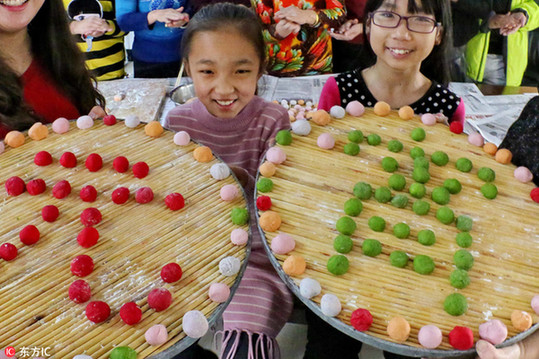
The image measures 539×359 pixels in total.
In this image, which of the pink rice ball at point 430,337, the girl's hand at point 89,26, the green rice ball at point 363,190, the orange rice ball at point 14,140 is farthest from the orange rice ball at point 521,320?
the girl's hand at point 89,26

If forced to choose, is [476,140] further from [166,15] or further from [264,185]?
[166,15]

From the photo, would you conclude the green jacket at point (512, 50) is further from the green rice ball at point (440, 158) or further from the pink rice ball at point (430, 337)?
the pink rice ball at point (430, 337)

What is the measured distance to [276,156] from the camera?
3.22 ft

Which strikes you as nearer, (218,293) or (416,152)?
(218,293)

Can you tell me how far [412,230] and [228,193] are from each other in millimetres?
372

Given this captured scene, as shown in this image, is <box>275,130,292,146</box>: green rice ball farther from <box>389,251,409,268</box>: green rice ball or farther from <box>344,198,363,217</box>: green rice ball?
<box>389,251,409,268</box>: green rice ball

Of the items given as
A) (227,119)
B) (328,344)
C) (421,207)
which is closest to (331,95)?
(227,119)

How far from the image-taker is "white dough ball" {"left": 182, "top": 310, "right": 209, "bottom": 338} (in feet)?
2.19

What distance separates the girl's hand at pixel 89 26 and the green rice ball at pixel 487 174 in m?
1.83

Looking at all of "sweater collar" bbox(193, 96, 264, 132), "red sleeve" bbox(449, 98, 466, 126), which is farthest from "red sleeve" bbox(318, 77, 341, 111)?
"red sleeve" bbox(449, 98, 466, 126)

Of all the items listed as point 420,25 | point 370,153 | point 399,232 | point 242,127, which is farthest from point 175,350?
point 420,25

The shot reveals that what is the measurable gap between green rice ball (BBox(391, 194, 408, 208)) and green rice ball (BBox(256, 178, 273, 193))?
257mm

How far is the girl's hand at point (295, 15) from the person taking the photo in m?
Answer: 2.02

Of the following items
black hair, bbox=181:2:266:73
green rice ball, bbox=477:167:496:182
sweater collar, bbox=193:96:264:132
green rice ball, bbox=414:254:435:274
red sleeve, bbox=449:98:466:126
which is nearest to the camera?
green rice ball, bbox=414:254:435:274
